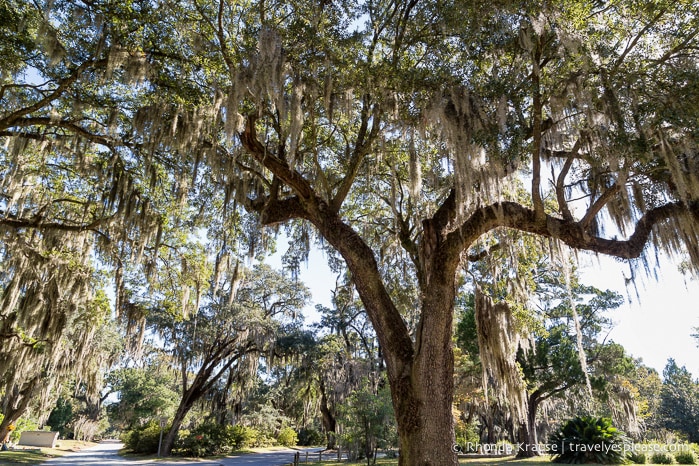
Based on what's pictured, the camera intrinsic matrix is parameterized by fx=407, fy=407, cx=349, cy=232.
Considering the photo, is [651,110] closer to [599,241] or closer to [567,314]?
[599,241]

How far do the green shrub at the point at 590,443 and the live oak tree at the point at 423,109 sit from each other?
917 cm

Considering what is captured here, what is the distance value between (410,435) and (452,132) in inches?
153

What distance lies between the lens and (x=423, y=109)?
19.3 ft

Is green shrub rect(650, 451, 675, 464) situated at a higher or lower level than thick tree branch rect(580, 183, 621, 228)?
lower

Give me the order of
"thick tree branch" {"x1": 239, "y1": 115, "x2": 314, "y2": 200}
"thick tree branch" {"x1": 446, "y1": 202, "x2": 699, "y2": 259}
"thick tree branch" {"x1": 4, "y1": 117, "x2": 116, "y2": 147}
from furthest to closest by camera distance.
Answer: "thick tree branch" {"x1": 239, "y1": 115, "x2": 314, "y2": 200} → "thick tree branch" {"x1": 4, "y1": 117, "x2": 116, "y2": 147} → "thick tree branch" {"x1": 446, "y1": 202, "x2": 699, "y2": 259}

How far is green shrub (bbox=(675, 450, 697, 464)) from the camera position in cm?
1227

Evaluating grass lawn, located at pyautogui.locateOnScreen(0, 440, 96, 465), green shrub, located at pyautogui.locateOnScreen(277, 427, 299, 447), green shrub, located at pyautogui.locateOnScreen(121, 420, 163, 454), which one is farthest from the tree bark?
green shrub, located at pyautogui.locateOnScreen(277, 427, 299, 447)

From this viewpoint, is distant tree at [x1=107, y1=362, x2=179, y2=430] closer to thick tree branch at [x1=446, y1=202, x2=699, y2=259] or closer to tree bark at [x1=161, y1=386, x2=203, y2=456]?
tree bark at [x1=161, y1=386, x2=203, y2=456]

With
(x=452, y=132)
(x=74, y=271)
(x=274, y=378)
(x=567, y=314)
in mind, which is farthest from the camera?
(x=274, y=378)

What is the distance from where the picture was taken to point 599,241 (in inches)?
216

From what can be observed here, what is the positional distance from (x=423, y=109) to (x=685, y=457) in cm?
1408

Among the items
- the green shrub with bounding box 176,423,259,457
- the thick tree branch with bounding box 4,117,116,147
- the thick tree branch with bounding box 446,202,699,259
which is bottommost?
the green shrub with bounding box 176,423,259,457

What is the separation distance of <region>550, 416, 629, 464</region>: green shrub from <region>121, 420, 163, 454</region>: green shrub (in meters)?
17.6

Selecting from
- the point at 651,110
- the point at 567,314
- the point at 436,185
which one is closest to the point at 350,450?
the point at 567,314
